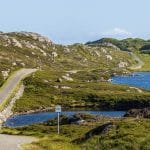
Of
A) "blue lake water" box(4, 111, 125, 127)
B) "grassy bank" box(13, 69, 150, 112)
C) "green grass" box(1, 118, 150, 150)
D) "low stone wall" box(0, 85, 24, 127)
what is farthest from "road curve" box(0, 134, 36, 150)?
"grassy bank" box(13, 69, 150, 112)

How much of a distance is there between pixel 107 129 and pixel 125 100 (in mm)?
129093

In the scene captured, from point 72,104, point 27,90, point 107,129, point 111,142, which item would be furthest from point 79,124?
point 27,90

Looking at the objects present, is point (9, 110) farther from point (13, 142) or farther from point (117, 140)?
point (117, 140)

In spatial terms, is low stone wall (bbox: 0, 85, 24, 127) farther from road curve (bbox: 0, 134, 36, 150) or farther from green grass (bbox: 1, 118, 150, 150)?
green grass (bbox: 1, 118, 150, 150)

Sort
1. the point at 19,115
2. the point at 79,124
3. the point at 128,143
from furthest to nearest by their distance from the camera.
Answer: the point at 19,115
the point at 79,124
the point at 128,143

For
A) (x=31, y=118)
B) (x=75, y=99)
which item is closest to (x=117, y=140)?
(x=31, y=118)

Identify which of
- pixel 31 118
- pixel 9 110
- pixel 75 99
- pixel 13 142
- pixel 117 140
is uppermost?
pixel 117 140

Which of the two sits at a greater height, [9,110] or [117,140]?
[117,140]

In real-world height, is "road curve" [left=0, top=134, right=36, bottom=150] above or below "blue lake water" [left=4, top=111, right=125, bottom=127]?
above

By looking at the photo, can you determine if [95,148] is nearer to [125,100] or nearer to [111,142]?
[111,142]

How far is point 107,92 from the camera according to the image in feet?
639

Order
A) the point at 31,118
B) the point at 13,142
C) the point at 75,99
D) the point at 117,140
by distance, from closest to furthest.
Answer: the point at 117,140
the point at 13,142
the point at 31,118
the point at 75,99

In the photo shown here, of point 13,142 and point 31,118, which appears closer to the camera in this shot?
point 13,142

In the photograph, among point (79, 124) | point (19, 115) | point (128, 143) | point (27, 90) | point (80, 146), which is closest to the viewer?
point (128, 143)
